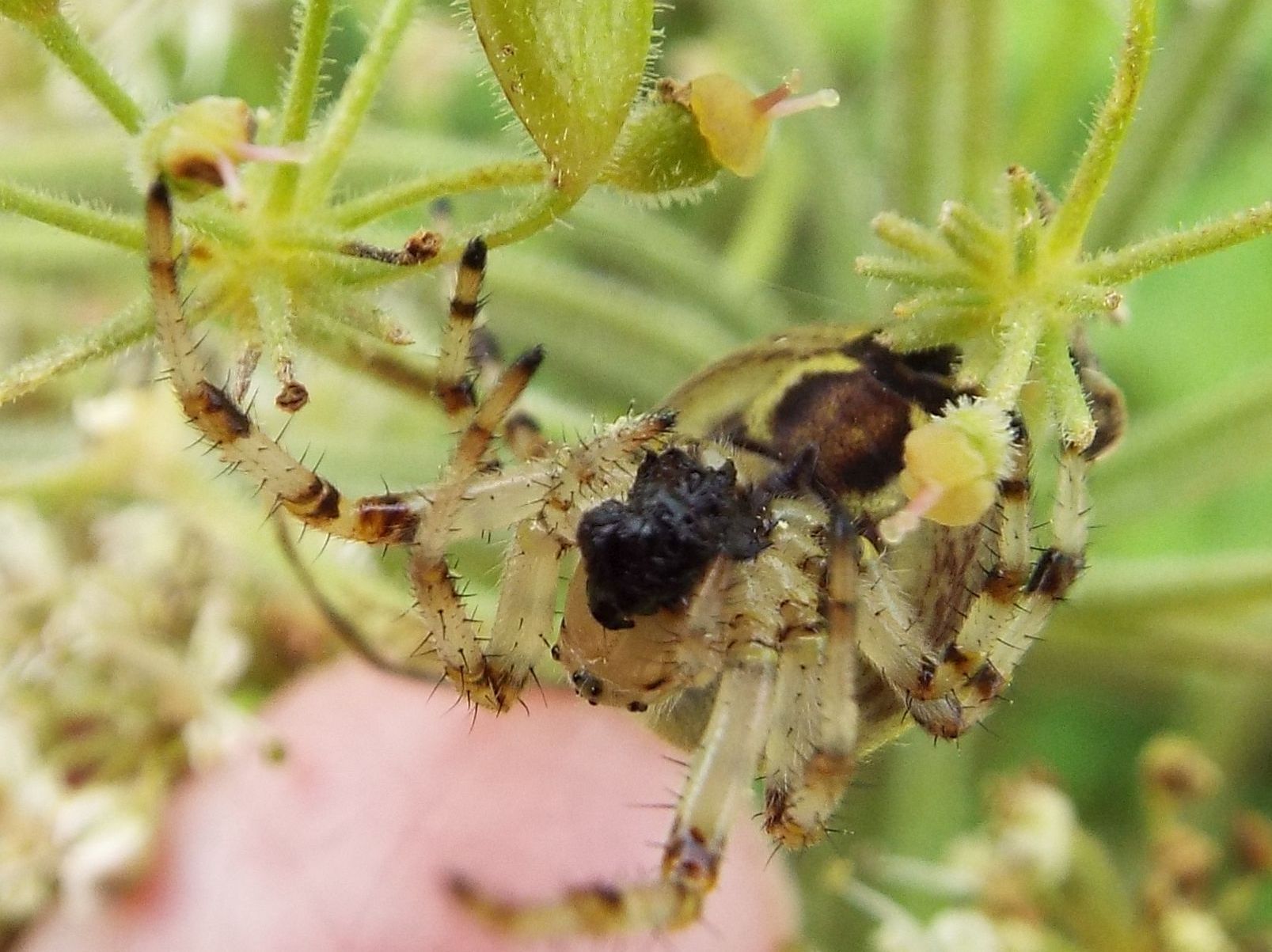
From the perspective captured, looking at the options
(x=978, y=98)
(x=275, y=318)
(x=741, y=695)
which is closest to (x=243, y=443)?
(x=275, y=318)

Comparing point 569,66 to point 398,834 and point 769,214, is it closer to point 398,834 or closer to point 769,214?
point 398,834

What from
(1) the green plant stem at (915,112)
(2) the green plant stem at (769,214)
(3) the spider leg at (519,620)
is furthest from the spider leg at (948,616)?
(2) the green plant stem at (769,214)

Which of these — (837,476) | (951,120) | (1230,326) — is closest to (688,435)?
(837,476)

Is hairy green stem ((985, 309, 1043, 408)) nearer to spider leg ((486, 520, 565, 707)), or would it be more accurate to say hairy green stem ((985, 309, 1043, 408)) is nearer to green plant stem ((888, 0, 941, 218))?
spider leg ((486, 520, 565, 707))

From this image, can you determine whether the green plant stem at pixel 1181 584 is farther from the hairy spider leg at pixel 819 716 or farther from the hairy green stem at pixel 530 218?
the hairy green stem at pixel 530 218

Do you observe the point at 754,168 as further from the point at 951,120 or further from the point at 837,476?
the point at 951,120

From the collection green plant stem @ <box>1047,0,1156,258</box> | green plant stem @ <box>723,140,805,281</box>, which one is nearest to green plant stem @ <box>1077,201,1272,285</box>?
green plant stem @ <box>1047,0,1156,258</box>
